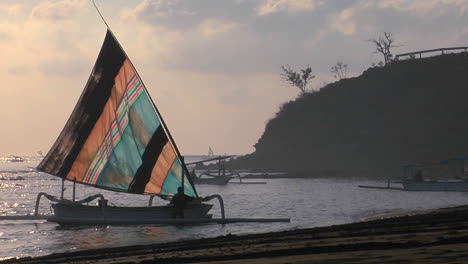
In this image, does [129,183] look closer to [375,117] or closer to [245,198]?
[245,198]

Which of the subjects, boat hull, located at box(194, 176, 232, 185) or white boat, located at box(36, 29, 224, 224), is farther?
boat hull, located at box(194, 176, 232, 185)

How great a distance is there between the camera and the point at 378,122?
144375 mm

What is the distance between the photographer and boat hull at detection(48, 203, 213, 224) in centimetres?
3828

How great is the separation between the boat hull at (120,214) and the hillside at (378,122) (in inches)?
3624

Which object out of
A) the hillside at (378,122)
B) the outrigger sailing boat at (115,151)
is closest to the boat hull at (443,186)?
the outrigger sailing boat at (115,151)

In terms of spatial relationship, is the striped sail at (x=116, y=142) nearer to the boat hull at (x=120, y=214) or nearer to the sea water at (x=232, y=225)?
the boat hull at (x=120, y=214)

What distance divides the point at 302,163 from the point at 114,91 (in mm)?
111651

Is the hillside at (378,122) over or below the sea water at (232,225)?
over

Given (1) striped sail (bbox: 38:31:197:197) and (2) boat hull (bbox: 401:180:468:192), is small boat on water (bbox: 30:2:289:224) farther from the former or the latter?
(2) boat hull (bbox: 401:180:468:192)

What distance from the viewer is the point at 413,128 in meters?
139

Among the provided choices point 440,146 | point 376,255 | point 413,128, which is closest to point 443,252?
point 376,255

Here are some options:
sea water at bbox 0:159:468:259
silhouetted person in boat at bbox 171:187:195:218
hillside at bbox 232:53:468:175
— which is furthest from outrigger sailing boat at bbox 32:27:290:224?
hillside at bbox 232:53:468:175

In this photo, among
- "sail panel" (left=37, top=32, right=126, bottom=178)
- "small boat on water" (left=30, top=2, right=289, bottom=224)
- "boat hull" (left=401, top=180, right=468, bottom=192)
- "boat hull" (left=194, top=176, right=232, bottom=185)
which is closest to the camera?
"small boat on water" (left=30, top=2, right=289, bottom=224)

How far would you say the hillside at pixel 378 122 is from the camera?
13338 centimetres
